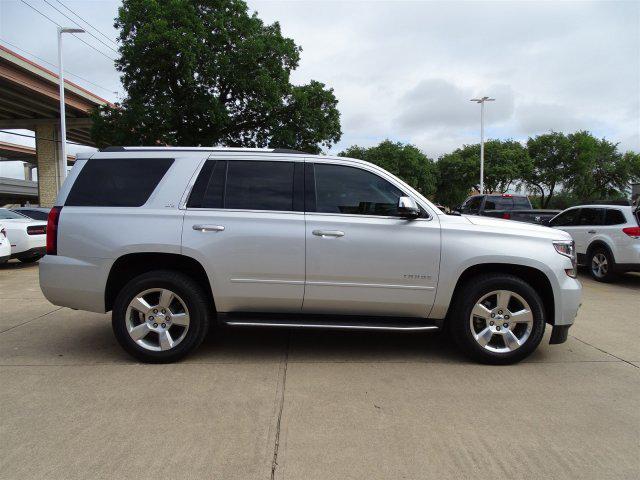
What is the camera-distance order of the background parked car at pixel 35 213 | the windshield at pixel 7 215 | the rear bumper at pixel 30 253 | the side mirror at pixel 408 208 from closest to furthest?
1. the side mirror at pixel 408 208
2. the rear bumper at pixel 30 253
3. the windshield at pixel 7 215
4. the background parked car at pixel 35 213

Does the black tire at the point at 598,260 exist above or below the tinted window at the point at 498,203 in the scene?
below

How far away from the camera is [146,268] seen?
4.61 metres

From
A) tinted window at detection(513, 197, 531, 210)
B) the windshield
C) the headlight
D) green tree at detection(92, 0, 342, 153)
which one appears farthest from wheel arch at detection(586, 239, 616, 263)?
green tree at detection(92, 0, 342, 153)

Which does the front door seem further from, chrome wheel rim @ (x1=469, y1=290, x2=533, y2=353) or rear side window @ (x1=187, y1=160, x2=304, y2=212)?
chrome wheel rim @ (x1=469, y1=290, x2=533, y2=353)

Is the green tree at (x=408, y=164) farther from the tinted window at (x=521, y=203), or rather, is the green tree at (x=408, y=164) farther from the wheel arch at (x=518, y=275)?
the wheel arch at (x=518, y=275)

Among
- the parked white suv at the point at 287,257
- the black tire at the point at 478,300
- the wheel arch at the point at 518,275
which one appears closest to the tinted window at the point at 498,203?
the wheel arch at the point at 518,275

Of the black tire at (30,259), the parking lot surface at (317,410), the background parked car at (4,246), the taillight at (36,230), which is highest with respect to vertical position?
the taillight at (36,230)

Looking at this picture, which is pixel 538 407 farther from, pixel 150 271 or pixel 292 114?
pixel 292 114

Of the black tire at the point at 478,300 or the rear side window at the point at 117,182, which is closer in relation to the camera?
the black tire at the point at 478,300

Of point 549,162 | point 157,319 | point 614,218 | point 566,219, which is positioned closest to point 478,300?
point 157,319

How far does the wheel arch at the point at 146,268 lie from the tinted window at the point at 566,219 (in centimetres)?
920

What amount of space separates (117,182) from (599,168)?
40169 mm

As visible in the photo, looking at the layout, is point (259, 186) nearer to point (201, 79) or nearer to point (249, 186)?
point (249, 186)

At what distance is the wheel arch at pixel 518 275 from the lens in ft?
14.6
